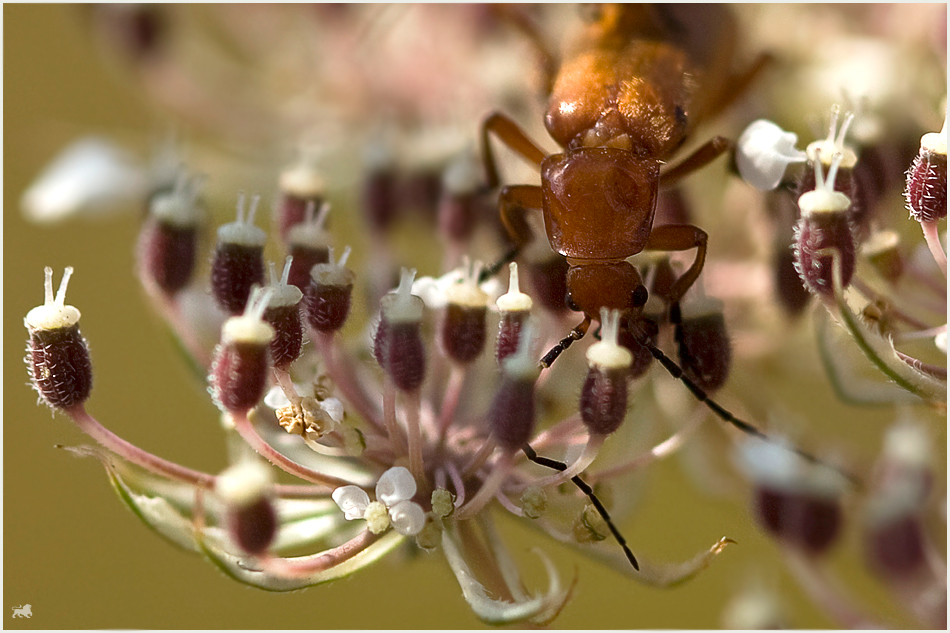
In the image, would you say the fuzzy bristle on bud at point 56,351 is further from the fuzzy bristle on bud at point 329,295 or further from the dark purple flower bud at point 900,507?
the dark purple flower bud at point 900,507

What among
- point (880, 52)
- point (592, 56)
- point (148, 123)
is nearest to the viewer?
point (592, 56)

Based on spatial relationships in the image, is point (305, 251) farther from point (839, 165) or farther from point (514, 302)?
point (839, 165)


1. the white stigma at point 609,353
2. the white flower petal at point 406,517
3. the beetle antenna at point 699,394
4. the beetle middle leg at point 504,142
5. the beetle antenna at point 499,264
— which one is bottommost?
the white flower petal at point 406,517

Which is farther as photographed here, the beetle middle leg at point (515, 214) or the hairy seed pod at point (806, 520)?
the hairy seed pod at point (806, 520)

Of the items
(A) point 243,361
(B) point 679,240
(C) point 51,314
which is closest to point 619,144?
(B) point 679,240

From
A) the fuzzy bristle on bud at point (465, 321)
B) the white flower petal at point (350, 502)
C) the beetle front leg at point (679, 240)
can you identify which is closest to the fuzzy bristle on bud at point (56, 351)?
the white flower petal at point (350, 502)

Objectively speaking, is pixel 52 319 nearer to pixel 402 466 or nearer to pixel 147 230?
pixel 147 230

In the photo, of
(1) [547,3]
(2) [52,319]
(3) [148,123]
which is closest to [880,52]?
(1) [547,3]
